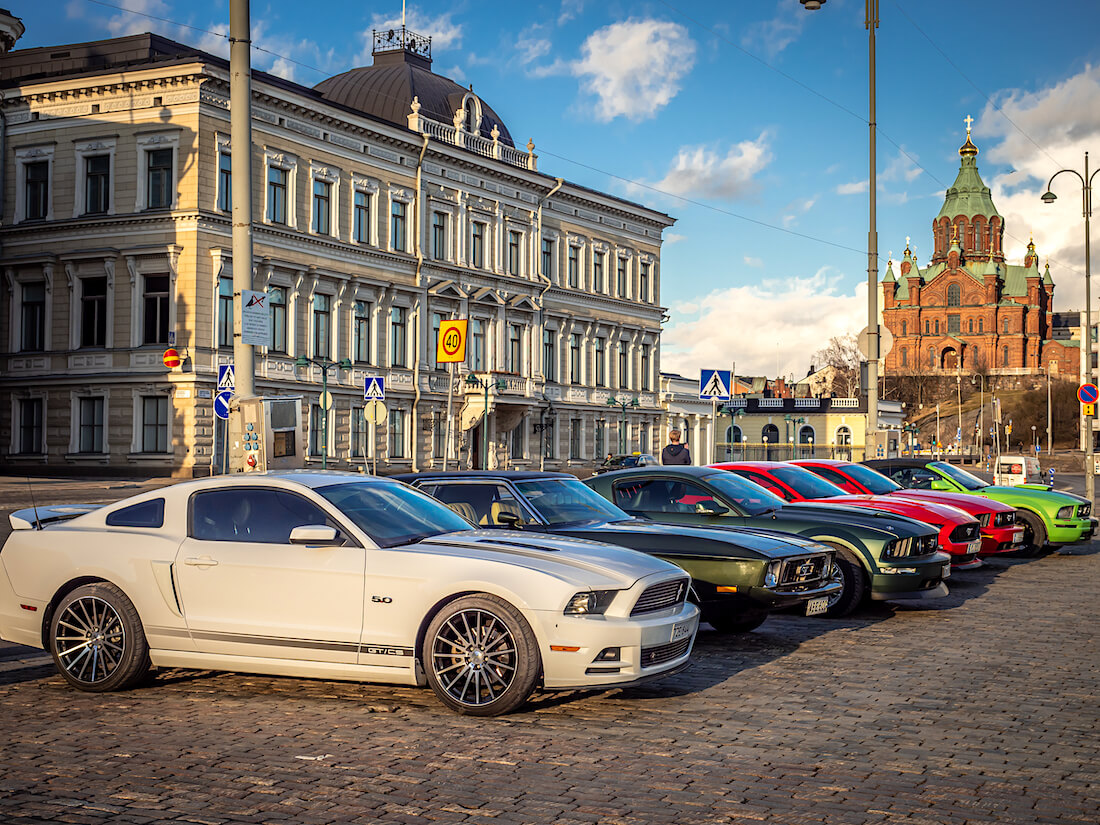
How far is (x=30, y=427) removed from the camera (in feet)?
153

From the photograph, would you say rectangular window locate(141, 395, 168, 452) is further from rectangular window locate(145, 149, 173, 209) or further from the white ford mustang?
the white ford mustang

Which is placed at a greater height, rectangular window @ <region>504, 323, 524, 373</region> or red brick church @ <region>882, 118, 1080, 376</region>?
red brick church @ <region>882, 118, 1080, 376</region>

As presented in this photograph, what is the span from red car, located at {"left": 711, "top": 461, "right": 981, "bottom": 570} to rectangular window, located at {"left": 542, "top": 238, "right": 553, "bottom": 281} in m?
51.1

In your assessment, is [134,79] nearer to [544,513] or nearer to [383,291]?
[383,291]

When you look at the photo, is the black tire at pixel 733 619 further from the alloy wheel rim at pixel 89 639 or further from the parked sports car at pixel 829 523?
the alloy wheel rim at pixel 89 639

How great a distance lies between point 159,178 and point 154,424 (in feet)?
30.8

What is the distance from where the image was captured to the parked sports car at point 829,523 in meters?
12.8

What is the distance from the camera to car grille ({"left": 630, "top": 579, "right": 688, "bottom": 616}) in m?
7.99

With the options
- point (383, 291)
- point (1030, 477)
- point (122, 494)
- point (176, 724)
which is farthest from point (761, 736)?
point (383, 291)

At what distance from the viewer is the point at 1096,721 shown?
781cm

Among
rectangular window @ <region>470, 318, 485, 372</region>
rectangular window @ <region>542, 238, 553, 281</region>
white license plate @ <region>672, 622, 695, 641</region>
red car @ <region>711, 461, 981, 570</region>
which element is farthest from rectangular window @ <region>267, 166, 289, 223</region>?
white license plate @ <region>672, 622, 695, 641</region>

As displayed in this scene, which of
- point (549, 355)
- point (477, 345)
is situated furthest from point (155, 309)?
point (549, 355)

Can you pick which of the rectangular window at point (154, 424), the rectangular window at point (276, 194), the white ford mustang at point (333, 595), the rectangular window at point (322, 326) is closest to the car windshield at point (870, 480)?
the white ford mustang at point (333, 595)

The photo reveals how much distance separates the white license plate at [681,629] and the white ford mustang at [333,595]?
2 centimetres
